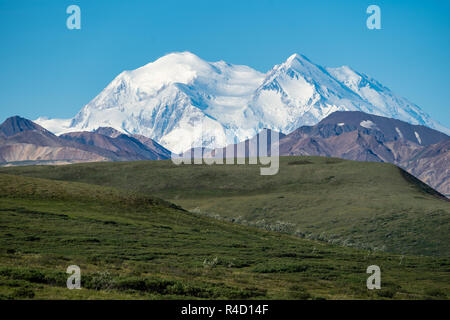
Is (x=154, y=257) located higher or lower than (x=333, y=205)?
lower

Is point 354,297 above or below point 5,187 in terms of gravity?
below

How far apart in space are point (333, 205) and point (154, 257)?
97.5 metres

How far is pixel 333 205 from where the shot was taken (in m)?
153

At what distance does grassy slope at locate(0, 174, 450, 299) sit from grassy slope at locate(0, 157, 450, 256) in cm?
3045

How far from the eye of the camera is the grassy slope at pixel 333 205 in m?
121

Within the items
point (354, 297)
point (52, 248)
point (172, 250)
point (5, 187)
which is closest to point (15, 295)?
point (354, 297)

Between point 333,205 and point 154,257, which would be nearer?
point 154,257

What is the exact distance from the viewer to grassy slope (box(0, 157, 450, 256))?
121 meters

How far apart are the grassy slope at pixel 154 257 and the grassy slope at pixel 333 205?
30447 millimetres

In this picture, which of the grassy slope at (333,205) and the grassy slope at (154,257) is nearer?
the grassy slope at (154,257)
